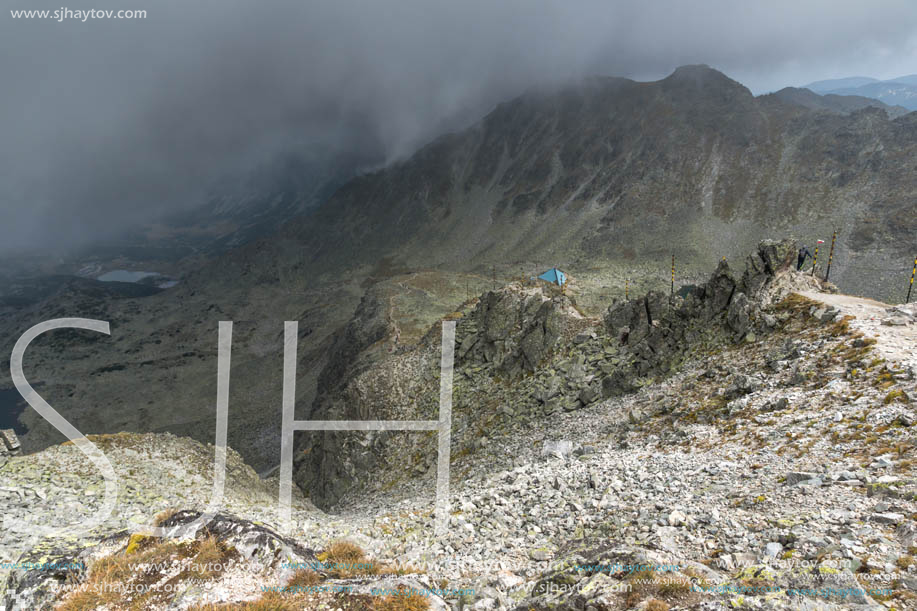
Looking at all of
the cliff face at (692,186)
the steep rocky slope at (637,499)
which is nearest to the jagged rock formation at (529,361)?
the steep rocky slope at (637,499)

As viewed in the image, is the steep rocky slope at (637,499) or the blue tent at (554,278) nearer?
the steep rocky slope at (637,499)

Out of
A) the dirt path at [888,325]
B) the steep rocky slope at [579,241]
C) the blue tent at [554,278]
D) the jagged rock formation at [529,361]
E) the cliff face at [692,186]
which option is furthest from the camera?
the cliff face at [692,186]

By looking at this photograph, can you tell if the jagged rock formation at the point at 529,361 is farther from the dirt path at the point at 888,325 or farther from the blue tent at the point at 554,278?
the blue tent at the point at 554,278

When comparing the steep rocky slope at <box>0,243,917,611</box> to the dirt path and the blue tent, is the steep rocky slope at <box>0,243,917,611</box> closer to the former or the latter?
the dirt path

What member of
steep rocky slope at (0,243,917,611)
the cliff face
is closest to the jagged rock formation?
steep rocky slope at (0,243,917,611)

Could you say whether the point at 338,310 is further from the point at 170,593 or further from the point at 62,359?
the point at 170,593

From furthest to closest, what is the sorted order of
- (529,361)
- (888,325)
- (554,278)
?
(554,278) < (529,361) < (888,325)

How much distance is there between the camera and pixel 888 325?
1471cm

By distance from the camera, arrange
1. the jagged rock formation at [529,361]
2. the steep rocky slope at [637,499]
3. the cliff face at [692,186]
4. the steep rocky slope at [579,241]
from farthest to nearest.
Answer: the cliff face at [692,186]
the steep rocky slope at [579,241]
the jagged rock formation at [529,361]
the steep rocky slope at [637,499]

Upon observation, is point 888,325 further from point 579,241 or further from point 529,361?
point 579,241

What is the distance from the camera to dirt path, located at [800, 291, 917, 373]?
41.6ft

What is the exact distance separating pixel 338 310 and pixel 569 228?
79595 millimetres

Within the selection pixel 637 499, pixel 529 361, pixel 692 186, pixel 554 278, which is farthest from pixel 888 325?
pixel 692 186

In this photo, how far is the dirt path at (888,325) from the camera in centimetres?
1268
